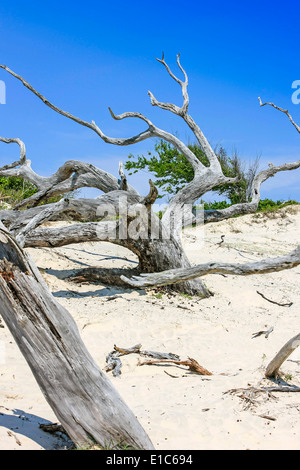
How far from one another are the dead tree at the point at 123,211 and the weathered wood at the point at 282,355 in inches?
129

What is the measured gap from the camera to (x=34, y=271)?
10.9 ft

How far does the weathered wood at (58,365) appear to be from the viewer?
323 centimetres

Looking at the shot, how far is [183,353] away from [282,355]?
1913 mm

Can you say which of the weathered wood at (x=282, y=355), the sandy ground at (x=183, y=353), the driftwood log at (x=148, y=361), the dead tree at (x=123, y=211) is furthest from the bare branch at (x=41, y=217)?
the weathered wood at (x=282, y=355)

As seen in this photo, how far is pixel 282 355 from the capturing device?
4.82 m

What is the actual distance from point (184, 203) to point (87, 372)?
7680mm

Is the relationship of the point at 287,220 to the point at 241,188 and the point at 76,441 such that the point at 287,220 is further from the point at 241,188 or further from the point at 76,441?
the point at 76,441

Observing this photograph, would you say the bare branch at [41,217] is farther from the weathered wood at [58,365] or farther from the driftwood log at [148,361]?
the weathered wood at [58,365]

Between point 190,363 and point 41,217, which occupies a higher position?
point 41,217

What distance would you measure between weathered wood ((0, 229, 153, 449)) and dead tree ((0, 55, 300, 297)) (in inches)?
192

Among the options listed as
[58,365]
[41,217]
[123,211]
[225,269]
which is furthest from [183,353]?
[41,217]

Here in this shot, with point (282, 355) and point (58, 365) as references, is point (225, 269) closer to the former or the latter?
point (282, 355)

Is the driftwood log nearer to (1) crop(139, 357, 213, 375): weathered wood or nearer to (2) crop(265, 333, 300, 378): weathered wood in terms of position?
(1) crop(139, 357, 213, 375): weathered wood
